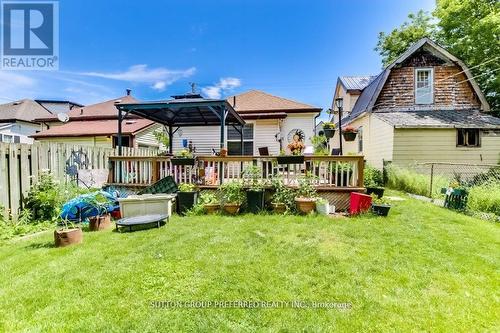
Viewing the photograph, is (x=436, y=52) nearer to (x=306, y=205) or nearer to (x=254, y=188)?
(x=306, y=205)

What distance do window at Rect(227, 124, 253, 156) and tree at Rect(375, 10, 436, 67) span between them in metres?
13.6

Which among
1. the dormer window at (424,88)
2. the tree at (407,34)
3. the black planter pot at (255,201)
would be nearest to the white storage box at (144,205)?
the black planter pot at (255,201)

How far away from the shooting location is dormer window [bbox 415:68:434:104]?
13219 millimetres

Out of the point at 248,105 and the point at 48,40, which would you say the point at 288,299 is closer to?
the point at 48,40

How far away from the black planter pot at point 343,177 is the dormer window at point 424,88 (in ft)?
31.9

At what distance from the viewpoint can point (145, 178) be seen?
703 centimetres

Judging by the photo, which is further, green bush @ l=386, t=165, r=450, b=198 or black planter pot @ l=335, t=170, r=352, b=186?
green bush @ l=386, t=165, r=450, b=198

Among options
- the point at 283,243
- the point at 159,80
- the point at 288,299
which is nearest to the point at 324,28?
the point at 159,80

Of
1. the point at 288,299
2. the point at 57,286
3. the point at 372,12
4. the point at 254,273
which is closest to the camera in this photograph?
the point at 288,299

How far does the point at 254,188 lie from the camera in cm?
607

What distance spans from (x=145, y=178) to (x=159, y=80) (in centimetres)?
1665

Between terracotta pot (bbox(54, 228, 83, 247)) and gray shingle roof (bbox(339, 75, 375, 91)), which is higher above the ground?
gray shingle roof (bbox(339, 75, 375, 91))

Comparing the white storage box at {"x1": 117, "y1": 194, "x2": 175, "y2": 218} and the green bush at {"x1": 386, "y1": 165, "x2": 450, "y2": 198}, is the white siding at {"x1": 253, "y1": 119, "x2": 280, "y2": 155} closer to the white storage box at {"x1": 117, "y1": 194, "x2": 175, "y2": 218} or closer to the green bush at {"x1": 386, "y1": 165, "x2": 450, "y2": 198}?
the green bush at {"x1": 386, "y1": 165, "x2": 450, "y2": 198}

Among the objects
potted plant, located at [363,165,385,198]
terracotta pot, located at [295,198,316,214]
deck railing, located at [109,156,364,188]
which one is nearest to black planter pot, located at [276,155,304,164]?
deck railing, located at [109,156,364,188]
